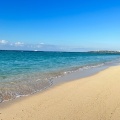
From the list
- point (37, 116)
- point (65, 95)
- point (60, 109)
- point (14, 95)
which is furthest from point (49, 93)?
point (37, 116)

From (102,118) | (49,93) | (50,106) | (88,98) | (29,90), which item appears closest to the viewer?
(102,118)

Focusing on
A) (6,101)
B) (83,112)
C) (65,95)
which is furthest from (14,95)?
(83,112)

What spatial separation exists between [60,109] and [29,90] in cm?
376

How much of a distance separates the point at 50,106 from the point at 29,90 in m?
3.27

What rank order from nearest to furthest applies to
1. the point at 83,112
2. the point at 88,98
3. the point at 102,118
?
the point at 102,118 → the point at 83,112 → the point at 88,98

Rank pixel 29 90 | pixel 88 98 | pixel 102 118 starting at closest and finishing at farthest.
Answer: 1. pixel 102 118
2. pixel 88 98
3. pixel 29 90

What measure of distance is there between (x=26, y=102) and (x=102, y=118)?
3380 millimetres

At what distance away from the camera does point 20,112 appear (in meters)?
7.38

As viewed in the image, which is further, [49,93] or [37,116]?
[49,93]

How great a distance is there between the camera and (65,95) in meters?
10.1

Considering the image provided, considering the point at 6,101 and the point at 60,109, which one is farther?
the point at 6,101

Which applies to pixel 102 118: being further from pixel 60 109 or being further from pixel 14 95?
pixel 14 95

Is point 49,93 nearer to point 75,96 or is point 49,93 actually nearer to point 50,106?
point 75,96

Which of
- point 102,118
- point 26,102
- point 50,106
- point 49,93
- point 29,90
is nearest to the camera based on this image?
point 102,118
